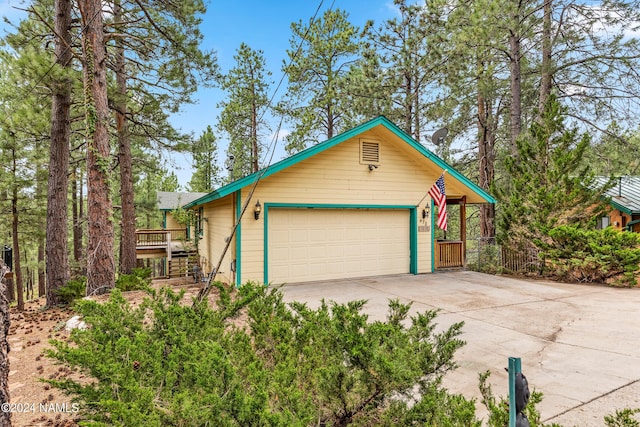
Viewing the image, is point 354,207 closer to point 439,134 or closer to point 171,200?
point 439,134

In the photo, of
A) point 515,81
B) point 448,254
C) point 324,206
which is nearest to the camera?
point 324,206

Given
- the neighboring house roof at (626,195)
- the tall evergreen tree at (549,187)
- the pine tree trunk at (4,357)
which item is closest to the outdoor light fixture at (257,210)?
the pine tree trunk at (4,357)

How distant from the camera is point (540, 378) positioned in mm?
3377

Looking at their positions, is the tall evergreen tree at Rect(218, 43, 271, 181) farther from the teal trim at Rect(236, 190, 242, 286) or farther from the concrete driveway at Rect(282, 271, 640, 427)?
the concrete driveway at Rect(282, 271, 640, 427)

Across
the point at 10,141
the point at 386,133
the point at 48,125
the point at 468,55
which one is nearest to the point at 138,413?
the point at 386,133

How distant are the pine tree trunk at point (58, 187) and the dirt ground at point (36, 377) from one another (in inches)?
55.4

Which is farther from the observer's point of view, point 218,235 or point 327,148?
point 218,235

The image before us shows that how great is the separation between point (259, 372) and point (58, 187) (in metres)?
8.11

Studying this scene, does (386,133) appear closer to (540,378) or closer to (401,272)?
(401,272)

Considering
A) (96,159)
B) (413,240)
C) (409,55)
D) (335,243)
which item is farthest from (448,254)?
(96,159)

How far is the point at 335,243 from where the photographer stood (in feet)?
29.4

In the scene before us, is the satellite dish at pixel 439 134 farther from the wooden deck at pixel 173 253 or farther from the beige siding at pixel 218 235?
the wooden deck at pixel 173 253

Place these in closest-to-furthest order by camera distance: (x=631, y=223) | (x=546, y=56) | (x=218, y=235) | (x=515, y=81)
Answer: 1. (x=218, y=235)
2. (x=546, y=56)
3. (x=631, y=223)
4. (x=515, y=81)

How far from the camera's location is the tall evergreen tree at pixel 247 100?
61.3 ft
